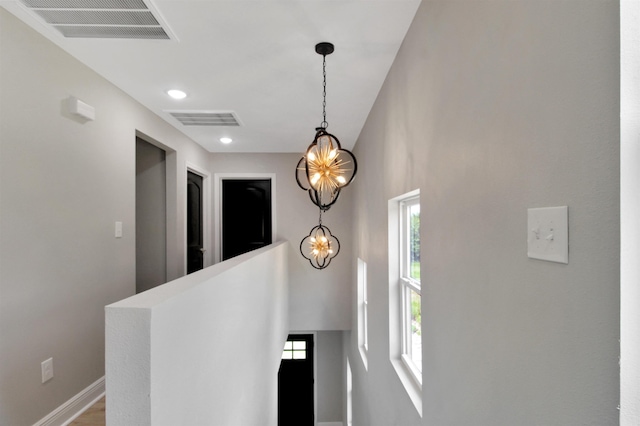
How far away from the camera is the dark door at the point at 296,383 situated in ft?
19.9

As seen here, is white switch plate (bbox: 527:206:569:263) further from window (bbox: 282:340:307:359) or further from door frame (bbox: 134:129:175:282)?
window (bbox: 282:340:307:359)

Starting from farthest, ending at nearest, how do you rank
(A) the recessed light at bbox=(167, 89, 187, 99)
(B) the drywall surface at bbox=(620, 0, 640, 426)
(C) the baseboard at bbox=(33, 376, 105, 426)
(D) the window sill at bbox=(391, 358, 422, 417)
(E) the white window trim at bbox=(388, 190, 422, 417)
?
(A) the recessed light at bbox=(167, 89, 187, 99), (E) the white window trim at bbox=(388, 190, 422, 417), (C) the baseboard at bbox=(33, 376, 105, 426), (D) the window sill at bbox=(391, 358, 422, 417), (B) the drywall surface at bbox=(620, 0, 640, 426)

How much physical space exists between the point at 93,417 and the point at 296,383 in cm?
464

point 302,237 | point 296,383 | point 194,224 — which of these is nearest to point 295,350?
point 296,383

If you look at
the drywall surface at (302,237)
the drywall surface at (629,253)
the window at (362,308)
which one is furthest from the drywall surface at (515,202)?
the drywall surface at (302,237)

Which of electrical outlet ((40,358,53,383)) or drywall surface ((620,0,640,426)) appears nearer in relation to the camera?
drywall surface ((620,0,640,426))

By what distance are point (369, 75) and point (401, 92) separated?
513mm

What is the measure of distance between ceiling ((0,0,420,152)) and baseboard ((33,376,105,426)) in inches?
77.3

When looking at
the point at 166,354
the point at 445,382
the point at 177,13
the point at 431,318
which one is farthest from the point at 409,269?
the point at 177,13

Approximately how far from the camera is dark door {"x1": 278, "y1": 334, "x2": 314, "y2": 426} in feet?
19.9

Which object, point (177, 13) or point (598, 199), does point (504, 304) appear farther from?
point (177, 13)

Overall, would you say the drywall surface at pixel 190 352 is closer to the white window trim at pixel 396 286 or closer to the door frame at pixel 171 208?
the white window trim at pixel 396 286

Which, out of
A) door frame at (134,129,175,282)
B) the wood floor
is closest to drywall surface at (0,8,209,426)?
the wood floor

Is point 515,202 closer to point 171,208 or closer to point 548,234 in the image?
point 548,234
